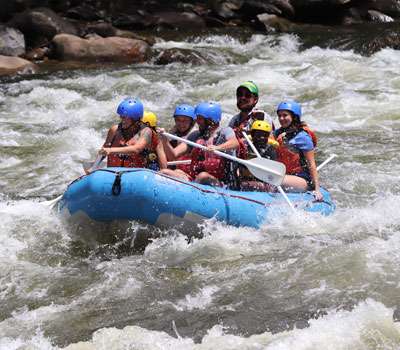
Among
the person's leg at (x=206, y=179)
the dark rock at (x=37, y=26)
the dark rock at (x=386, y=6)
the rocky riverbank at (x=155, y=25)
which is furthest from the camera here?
the dark rock at (x=386, y=6)

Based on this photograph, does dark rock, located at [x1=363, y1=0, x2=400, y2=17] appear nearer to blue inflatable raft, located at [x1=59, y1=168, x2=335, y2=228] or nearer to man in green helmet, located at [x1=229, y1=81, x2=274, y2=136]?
man in green helmet, located at [x1=229, y1=81, x2=274, y2=136]

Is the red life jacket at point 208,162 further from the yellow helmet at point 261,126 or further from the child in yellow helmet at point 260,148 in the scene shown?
the yellow helmet at point 261,126

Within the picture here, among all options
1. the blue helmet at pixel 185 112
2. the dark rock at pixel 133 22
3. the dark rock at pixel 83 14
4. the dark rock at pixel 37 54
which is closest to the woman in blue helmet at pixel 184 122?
the blue helmet at pixel 185 112

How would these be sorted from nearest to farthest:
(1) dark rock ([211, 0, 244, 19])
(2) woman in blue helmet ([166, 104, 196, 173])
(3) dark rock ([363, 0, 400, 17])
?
Result: (2) woman in blue helmet ([166, 104, 196, 173]) < (1) dark rock ([211, 0, 244, 19]) < (3) dark rock ([363, 0, 400, 17])

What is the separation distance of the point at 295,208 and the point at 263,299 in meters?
1.54

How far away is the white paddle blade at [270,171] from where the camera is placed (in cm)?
622

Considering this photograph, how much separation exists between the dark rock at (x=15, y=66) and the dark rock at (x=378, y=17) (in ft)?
33.9

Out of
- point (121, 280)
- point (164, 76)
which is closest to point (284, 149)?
point (121, 280)

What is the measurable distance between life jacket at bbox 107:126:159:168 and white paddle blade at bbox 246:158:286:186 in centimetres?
91

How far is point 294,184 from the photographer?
661 cm

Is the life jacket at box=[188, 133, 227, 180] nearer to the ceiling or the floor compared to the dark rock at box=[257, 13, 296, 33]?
nearer to the ceiling

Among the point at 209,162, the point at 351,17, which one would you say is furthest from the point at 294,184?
the point at 351,17

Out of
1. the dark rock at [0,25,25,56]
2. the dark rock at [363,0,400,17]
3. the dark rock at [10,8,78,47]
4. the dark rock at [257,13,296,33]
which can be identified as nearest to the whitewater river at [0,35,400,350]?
the dark rock at [0,25,25,56]

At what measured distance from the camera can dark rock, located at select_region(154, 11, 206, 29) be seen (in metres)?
19.5
